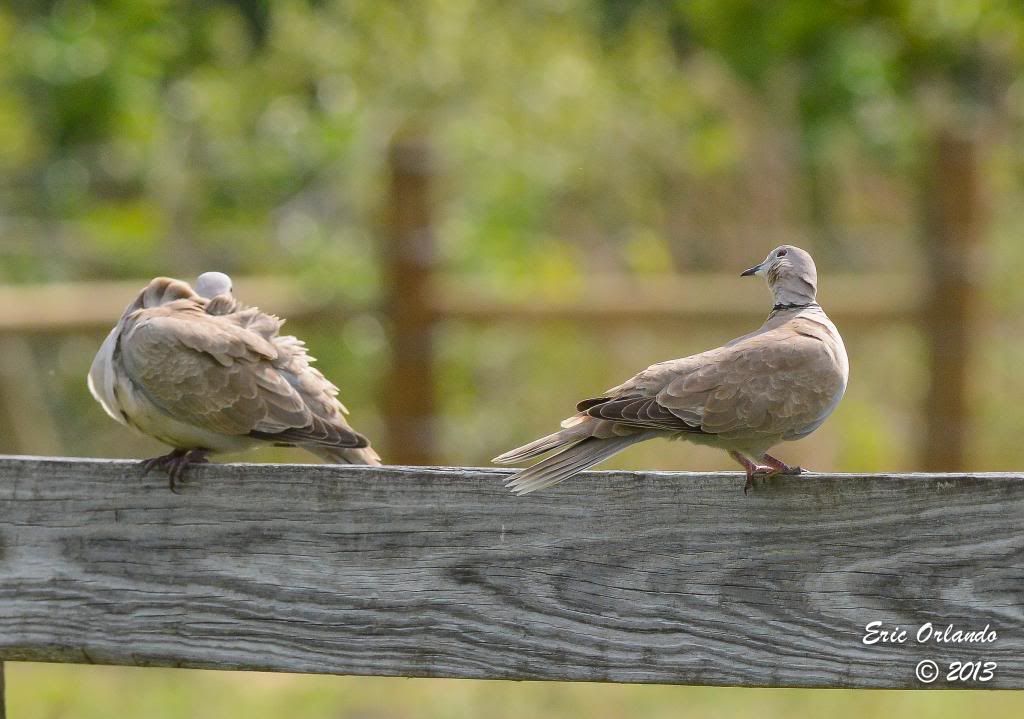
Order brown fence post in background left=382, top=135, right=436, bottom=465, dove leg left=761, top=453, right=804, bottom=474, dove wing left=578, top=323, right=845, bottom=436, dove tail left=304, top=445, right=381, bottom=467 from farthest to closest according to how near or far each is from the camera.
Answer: brown fence post in background left=382, top=135, right=436, bottom=465, dove tail left=304, top=445, right=381, bottom=467, dove wing left=578, top=323, right=845, bottom=436, dove leg left=761, top=453, right=804, bottom=474

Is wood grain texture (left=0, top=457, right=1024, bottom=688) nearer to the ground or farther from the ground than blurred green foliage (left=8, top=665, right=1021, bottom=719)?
nearer to the ground

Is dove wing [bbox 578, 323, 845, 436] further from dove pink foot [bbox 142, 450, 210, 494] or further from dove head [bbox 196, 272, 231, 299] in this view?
dove head [bbox 196, 272, 231, 299]

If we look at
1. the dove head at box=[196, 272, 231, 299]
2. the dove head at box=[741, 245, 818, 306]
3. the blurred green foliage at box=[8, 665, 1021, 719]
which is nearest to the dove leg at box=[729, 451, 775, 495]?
the dove head at box=[741, 245, 818, 306]

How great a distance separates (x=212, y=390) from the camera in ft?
10.1

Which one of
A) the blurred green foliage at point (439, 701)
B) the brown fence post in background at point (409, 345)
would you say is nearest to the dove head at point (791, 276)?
the blurred green foliage at point (439, 701)

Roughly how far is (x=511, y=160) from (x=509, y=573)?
7186mm

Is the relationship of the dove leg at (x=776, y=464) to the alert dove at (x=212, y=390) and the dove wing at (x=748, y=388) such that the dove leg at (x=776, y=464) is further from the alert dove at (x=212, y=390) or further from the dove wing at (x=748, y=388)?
the alert dove at (x=212, y=390)

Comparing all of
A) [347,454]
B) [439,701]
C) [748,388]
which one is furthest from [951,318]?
[347,454]

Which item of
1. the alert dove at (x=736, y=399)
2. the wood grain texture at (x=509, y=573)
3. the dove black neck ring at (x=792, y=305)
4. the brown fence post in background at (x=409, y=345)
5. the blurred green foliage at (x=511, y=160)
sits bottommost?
the wood grain texture at (x=509, y=573)

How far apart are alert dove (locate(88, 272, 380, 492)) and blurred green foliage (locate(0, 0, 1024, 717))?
14.0ft

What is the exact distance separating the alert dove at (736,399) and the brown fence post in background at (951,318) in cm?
446

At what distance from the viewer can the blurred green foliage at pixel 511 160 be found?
808cm

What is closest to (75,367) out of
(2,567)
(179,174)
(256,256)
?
(256,256)

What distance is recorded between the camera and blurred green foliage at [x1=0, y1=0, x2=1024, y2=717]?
26.5 ft
